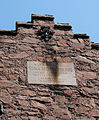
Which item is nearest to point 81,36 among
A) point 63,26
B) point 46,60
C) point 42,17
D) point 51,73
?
point 63,26

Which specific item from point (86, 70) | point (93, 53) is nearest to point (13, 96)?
point (86, 70)

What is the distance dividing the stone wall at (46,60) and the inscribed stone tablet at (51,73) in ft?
0.37

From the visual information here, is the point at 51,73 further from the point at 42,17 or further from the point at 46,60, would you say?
the point at 42,17

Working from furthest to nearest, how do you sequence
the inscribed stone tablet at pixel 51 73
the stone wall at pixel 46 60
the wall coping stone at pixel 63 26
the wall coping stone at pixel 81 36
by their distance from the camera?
the wall coping stone at pixel 63 26
the wall coping stone at pixel 81 36
the inscribed stone tablet at pixel 51 73
the stone wall at pixel 46 60

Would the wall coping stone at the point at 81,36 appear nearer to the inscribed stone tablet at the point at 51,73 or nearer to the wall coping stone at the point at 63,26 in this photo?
the wall coping stone at the point at 63,26

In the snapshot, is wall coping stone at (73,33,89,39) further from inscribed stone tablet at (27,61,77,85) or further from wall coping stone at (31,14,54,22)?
inscribed stone tablet at (27,61,77,85)

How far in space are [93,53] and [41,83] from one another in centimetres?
175

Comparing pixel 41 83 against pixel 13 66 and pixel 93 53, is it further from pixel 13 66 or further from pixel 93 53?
pixel 93 53

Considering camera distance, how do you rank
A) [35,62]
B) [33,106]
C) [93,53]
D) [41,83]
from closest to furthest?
1. [33,106]
2. [41,83]
3. [35,62]
4. [93,53]

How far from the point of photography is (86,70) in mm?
7074

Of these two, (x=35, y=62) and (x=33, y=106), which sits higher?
(x=35, y=62)

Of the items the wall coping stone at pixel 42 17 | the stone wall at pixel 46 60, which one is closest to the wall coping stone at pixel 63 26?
the stone wall at pixel 46 60

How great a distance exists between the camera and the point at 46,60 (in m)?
7.08

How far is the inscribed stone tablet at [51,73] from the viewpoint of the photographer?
6.67 meters
